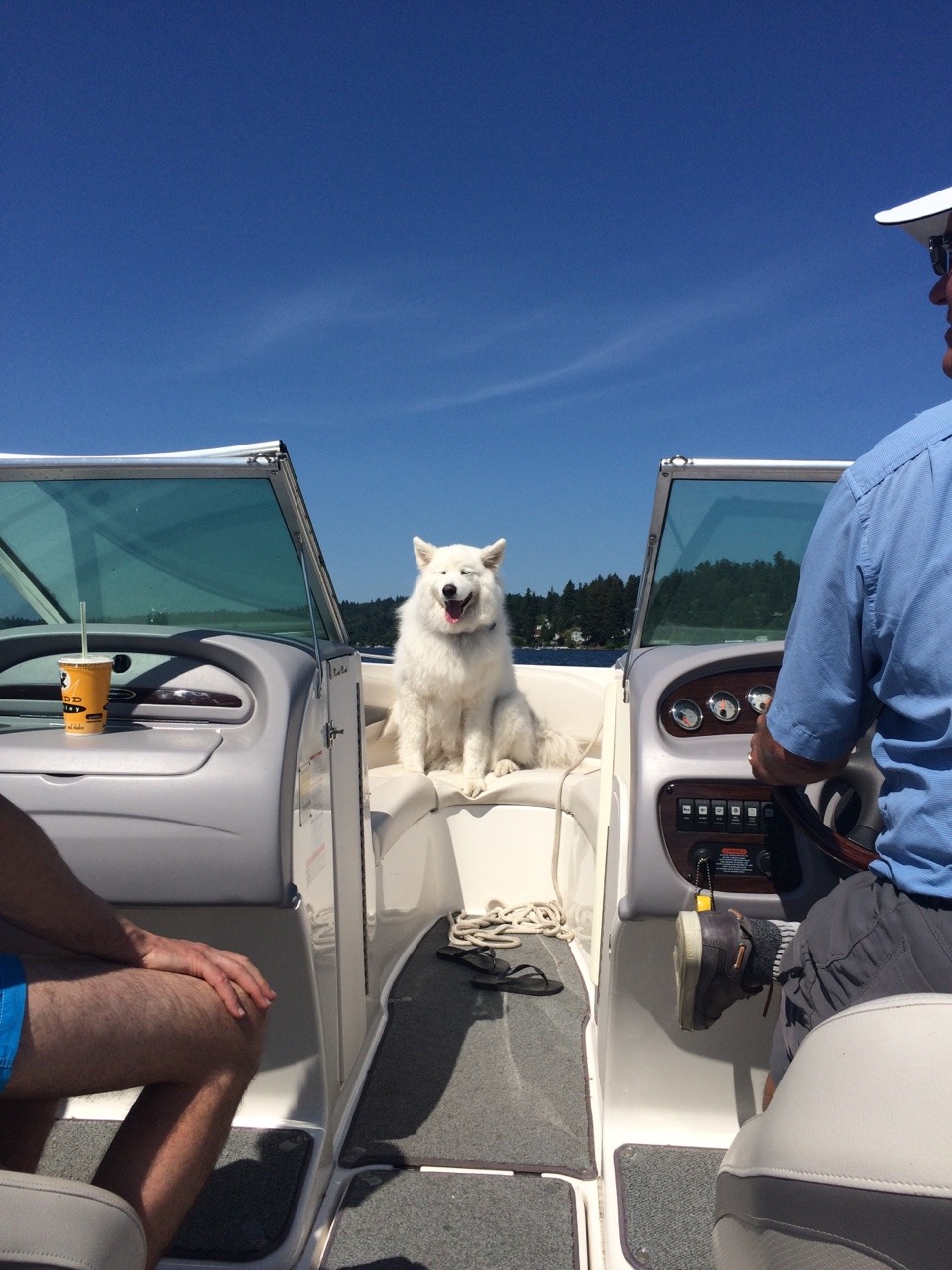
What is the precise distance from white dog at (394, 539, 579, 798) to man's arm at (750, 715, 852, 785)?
120 inches

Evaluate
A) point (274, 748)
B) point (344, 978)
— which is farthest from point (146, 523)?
point (344, 978)

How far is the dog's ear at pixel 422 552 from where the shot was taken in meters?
5.44

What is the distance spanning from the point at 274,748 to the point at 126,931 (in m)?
0.50

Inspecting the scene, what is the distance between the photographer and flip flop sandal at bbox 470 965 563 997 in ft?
9.06

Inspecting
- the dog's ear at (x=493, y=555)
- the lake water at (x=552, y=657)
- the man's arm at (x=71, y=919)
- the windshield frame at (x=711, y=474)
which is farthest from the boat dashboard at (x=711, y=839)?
the lake water at (x=552, y=657)

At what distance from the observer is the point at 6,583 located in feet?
7.45

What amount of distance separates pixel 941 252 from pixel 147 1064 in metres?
1.45

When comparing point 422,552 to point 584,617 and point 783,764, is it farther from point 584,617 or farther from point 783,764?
point 783,764

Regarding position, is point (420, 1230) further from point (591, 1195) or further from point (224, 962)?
point (224, 962)

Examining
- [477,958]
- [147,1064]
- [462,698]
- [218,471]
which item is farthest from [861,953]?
[462,698]

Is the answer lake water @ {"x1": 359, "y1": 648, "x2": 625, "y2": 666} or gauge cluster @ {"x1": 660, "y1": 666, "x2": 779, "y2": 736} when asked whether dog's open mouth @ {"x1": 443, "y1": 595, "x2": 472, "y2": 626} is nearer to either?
lake water @ {"x1": 359, "y1": 648, "x2": 625, "y2": 666}

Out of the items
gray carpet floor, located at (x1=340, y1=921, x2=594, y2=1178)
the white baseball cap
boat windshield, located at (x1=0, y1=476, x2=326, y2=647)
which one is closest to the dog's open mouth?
gray carpet floor, located at (x1=340, y1=921, x2=594, y2=1178)

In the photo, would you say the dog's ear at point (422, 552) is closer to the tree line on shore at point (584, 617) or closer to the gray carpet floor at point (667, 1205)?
the tree line on shore at point (584, 617)

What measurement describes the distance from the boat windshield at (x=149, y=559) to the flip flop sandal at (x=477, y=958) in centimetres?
139
